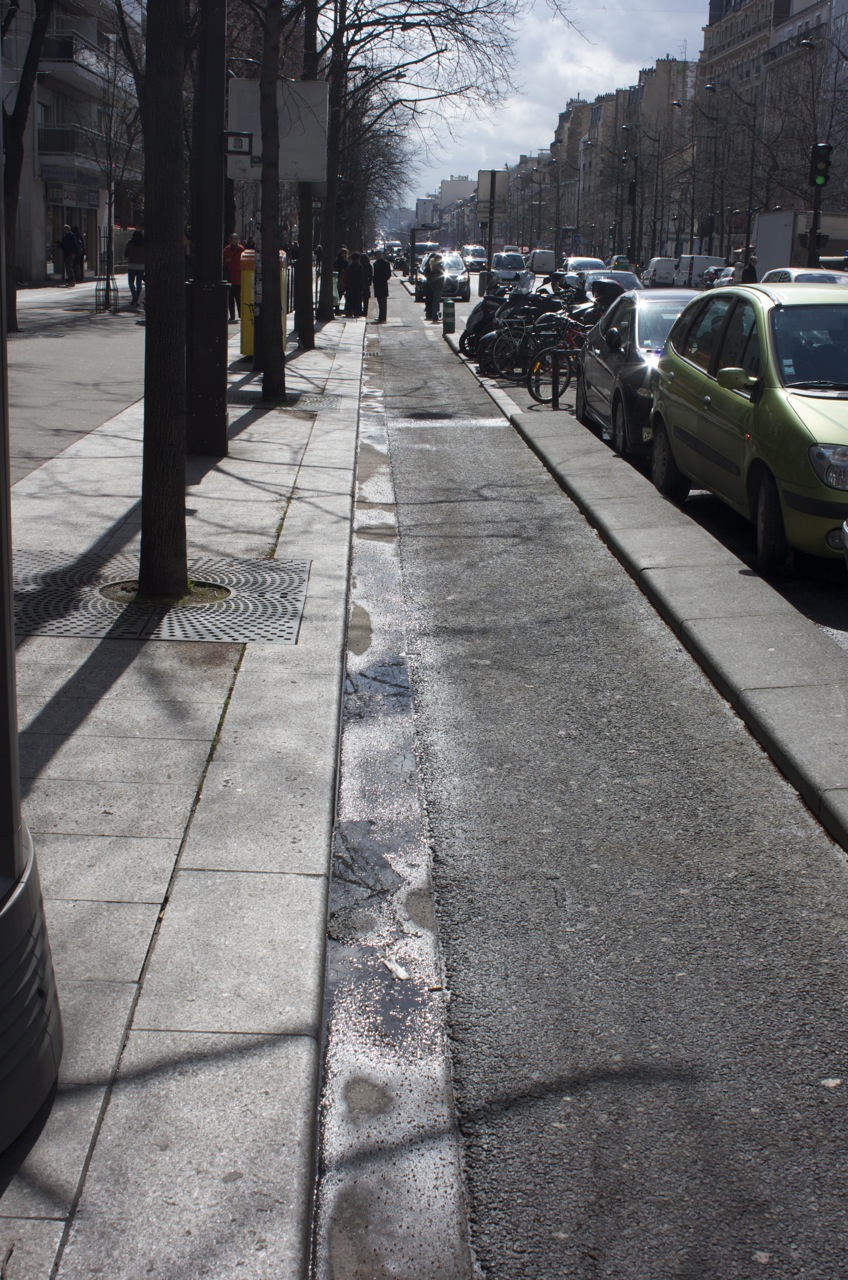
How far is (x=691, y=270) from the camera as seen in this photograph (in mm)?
60156

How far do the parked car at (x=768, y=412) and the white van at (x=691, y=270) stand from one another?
5197cm

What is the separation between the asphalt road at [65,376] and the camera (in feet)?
40.3

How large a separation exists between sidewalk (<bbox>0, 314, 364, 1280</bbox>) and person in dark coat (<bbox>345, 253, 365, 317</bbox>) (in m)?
31.1

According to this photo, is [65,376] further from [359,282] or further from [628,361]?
[359,282]

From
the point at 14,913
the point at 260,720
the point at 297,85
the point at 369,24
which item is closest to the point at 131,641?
the point at 260,720

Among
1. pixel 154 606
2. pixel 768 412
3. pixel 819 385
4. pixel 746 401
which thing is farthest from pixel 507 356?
pixel 154 606

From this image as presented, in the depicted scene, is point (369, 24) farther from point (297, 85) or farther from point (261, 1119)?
point (261, 1119)

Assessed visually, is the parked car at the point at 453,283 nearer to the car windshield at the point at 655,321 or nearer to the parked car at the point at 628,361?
the parked car at the point at 628,361

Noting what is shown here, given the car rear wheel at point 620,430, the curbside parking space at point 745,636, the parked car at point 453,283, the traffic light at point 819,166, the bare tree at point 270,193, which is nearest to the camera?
the curbside parking space at point 745,636

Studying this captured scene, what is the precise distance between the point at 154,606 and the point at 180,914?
3.35 m

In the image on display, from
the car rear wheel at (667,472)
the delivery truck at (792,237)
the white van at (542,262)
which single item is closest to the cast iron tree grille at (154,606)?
the car rear wheel at (667,472)

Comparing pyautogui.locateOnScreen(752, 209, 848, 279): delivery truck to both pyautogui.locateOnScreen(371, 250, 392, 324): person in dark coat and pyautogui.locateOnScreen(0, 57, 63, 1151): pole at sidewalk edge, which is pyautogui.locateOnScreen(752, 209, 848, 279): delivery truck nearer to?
pyautogui.locateOnScreen(371, 250, 392, 324): person in dark coat

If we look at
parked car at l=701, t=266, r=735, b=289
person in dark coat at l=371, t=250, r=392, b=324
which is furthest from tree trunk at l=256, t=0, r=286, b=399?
parked car at l=701, t=266, r=735, b=289

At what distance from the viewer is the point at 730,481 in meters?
8.78
